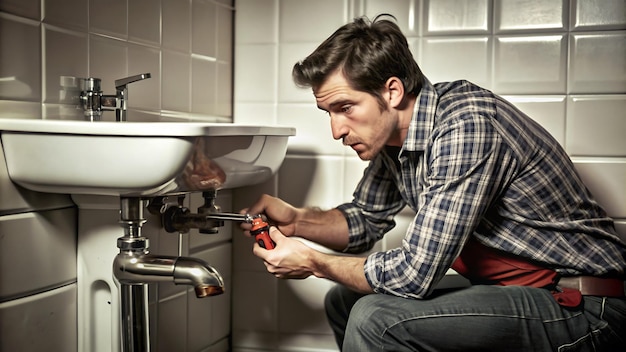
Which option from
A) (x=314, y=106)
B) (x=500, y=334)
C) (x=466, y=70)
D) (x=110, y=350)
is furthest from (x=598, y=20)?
(x=110, y=350)

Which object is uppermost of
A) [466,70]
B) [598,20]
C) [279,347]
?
[598,20]

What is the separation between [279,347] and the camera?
224 cm

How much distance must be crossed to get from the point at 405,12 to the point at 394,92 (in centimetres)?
62

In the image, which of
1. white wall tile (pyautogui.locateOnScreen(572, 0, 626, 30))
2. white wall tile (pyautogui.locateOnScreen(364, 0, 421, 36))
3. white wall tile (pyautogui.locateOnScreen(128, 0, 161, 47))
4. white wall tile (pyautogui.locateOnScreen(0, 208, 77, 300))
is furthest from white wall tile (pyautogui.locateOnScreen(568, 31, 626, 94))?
white wall tile (pyautogui.locateOnScreen(0, 208, 77, 300))

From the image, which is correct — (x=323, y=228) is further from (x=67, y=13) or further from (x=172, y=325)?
(x=67, y=13)

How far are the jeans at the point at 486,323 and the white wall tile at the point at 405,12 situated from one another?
35.6 inches

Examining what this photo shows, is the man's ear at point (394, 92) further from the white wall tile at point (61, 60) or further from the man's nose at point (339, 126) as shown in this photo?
the white wall tile at point (61, 60)

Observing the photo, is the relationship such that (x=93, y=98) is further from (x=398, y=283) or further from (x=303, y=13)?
(x=303, y=13)

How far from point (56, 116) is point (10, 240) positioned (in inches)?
10.6

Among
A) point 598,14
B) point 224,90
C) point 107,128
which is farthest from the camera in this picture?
point 224,90

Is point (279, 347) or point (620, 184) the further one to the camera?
point (279, 347)

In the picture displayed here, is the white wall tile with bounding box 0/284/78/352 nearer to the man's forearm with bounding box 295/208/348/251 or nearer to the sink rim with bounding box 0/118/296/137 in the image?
the sink rim with bounding box 0/118/296/137

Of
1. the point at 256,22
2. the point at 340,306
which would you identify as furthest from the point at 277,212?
the point at 256,22

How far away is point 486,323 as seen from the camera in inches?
54.3
